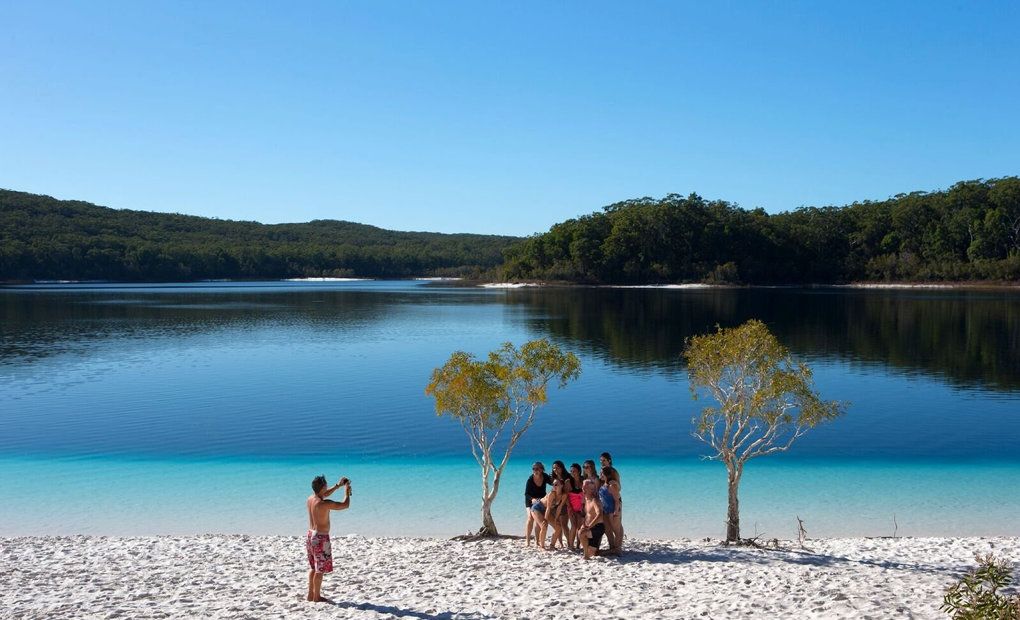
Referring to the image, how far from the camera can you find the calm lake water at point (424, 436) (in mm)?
16547

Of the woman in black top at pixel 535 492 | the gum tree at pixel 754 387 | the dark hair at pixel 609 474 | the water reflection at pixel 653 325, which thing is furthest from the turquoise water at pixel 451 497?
the water reflection at pixel 653 325

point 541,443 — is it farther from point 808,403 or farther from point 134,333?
point 134,333

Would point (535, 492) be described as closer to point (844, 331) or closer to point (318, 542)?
point (318, 542)

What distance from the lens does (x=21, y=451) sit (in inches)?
888

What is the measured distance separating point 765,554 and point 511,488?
7.34 metres

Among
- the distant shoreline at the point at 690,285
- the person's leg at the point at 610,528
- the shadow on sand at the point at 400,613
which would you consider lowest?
the shadow on sand at the point at 400,613

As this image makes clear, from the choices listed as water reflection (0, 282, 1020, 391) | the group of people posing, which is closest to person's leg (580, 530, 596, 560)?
the group of people posing

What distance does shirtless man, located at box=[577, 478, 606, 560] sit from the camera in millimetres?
12188

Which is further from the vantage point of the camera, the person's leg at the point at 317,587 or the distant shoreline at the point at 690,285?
the distant shoreline at the point at 690,285

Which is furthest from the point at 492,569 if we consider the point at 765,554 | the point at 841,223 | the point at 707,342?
the point at 841,223

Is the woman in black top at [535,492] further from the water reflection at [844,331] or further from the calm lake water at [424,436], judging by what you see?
the water reflection at [844,331]

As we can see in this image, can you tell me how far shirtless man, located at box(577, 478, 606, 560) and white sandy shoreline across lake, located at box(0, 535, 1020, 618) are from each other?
31 cm

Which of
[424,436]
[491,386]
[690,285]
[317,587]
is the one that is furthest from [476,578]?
[690,285]

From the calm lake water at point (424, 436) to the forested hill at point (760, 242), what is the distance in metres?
99.7
